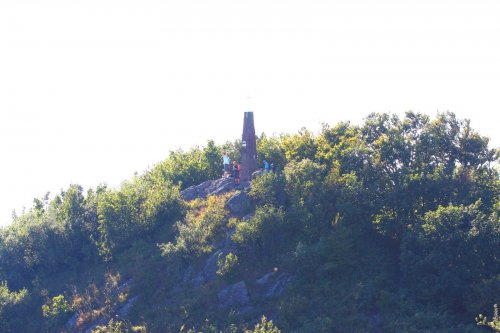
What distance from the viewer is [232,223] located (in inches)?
1555

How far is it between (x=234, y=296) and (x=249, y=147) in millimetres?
14138

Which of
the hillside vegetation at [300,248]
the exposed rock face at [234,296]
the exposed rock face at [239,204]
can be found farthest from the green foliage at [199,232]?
the exposed rock face at [234,296]

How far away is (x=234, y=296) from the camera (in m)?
34.3

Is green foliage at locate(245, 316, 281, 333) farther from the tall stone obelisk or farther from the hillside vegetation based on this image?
the tall stone obelisk

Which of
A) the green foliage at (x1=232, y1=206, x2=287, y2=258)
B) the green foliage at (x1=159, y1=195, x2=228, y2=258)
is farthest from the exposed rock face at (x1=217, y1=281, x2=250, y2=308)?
the green foliage at (x1=159, y1=195, x2=228, y2=258)

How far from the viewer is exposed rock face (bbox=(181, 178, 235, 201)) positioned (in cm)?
4528

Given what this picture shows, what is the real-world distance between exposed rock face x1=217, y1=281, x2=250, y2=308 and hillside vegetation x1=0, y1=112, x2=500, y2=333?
3.0 inches

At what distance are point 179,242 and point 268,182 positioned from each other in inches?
289

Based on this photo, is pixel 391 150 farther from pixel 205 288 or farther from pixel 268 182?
pixel 205 288

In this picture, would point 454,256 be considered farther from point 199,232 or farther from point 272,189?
point 199,232

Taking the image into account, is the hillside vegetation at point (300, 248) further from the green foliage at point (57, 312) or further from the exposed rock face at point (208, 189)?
the exposed rock face at point (208, 189)

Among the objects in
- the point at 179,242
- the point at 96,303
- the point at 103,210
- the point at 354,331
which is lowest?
the point at 354,331

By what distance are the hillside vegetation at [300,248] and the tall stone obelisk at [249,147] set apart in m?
2.03

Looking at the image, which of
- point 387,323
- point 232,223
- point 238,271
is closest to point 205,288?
point 238,271
